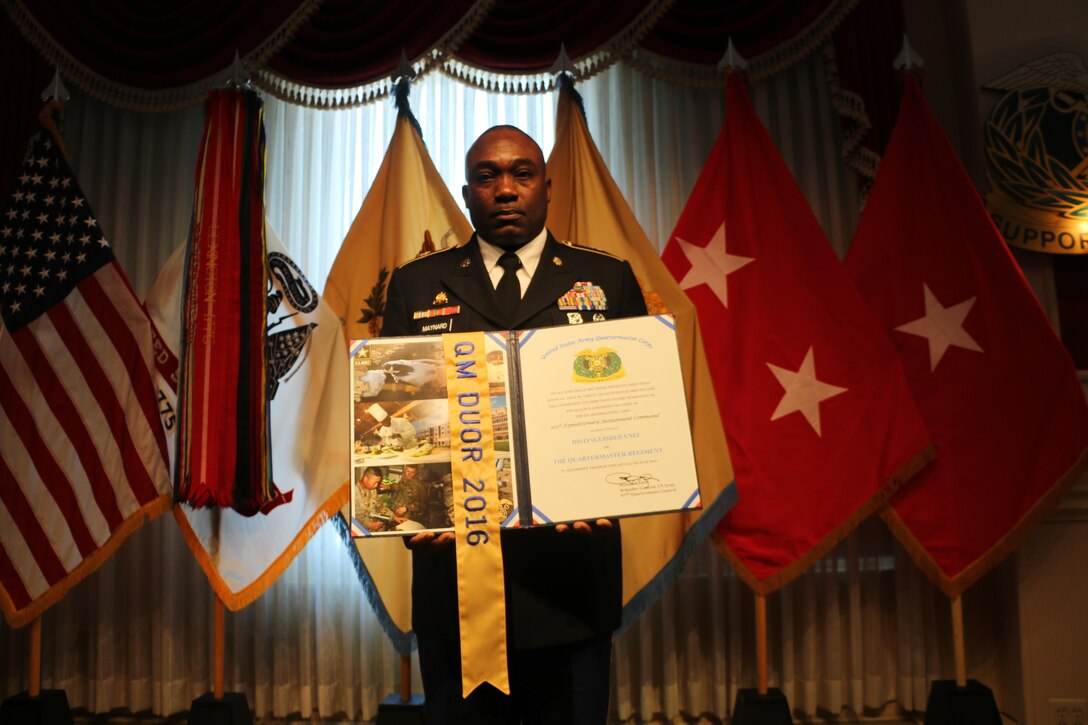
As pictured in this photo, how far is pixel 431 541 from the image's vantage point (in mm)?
1345

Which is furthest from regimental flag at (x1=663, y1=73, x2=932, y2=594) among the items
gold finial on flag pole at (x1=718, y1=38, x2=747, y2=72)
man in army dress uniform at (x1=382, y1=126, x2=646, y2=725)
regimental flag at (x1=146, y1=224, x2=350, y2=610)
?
regimental flag at (x1=146, y1=224, x2=350, y2=610)

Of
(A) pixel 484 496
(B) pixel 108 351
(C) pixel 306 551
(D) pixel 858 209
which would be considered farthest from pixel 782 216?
(B) pixel 108 351

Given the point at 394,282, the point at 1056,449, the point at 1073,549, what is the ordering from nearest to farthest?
the point at 394,282 → the point at 1056,449 → the point at 1073,549

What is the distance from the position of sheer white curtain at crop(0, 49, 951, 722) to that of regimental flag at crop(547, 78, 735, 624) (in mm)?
333

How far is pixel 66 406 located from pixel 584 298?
1.79m

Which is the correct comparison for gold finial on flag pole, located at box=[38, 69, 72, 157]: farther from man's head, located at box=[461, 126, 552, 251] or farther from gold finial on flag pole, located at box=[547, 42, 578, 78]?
man's head, located at box=[461, 126, 552, 251]

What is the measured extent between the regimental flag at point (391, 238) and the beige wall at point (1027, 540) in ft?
5.89

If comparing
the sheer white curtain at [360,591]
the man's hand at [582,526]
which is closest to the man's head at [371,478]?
the man's hand at [582,526]

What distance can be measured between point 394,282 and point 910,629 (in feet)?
7.08

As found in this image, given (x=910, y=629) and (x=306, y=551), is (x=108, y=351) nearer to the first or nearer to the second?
(x=306, y=551)

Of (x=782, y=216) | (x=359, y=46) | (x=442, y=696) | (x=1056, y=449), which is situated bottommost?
(x=442, y=696)

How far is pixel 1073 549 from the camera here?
2.60 m

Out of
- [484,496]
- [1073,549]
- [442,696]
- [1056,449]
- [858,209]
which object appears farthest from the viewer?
[858,209]
